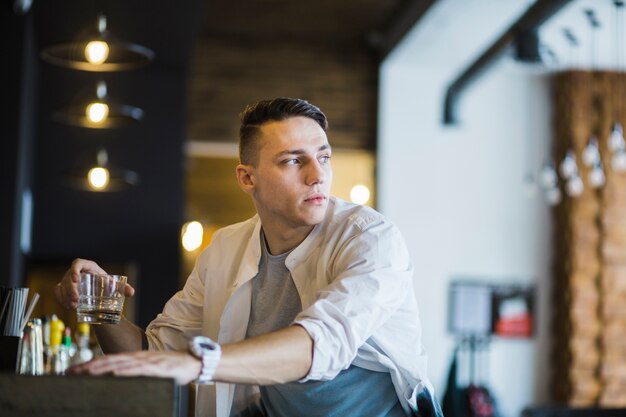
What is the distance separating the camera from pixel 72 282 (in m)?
2.00

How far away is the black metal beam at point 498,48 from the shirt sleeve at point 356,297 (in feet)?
15.4

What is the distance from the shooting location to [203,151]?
9.36m

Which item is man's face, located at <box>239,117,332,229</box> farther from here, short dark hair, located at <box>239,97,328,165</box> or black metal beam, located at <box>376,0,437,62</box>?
black metal beam, located at <box>376,0,437,62</box>

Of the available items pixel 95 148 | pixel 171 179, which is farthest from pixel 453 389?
pixel 95 148

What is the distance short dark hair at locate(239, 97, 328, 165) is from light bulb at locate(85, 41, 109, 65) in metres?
1.95

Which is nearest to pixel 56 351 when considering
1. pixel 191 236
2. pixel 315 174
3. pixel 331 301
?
pixel 315 174

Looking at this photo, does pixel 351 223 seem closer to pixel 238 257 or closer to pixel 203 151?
pixel 238 257

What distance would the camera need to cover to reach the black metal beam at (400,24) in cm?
795

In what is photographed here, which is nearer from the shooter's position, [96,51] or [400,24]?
[96,51]

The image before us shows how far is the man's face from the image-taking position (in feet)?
6.71

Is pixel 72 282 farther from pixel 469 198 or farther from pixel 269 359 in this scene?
pixel 469 198

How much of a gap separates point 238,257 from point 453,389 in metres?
4.81

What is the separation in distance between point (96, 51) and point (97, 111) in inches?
44.1

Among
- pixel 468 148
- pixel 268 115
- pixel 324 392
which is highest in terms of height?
pixel 468 148
